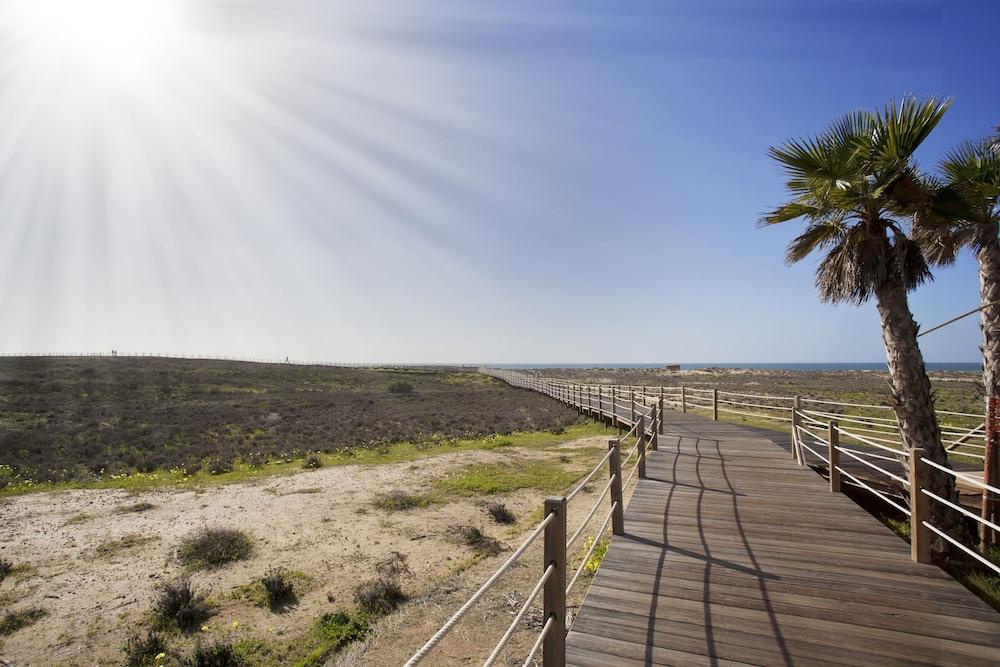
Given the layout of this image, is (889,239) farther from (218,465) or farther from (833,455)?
(218,465)

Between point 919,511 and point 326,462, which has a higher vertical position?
point 919,511

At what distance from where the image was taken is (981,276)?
7.43m

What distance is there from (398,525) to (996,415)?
9883mm

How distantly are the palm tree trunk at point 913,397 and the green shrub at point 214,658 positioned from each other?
30.1 feet

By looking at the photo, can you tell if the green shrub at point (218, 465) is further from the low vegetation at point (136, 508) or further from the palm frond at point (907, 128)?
the palm frond at point (907, 128)

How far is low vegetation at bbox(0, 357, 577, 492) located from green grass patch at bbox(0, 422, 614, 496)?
0.12 m

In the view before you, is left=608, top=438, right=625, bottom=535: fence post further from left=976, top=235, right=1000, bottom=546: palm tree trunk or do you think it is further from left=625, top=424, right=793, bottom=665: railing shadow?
left=976, top=235, right=1000, bottom=546: palm tree trunk

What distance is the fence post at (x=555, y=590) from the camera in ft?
10.1

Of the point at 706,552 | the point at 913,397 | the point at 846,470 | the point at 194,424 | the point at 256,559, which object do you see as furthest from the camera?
the point at 194,424

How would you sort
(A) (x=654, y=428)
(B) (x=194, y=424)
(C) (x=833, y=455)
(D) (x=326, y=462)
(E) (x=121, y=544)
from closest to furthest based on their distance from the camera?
(C) (x=833, y=455) → (E) (x=121, y=544) → (A) (x=654, y=428) → (D) (x=326, y=462) → (B) (x=194, y=424)

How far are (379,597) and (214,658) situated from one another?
1943 millimetres

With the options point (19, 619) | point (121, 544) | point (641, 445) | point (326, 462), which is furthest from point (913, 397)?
point (326, 462)

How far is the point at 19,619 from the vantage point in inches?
246

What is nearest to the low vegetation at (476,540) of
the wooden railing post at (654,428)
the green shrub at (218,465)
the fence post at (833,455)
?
the wooden railing post at (654,428)
